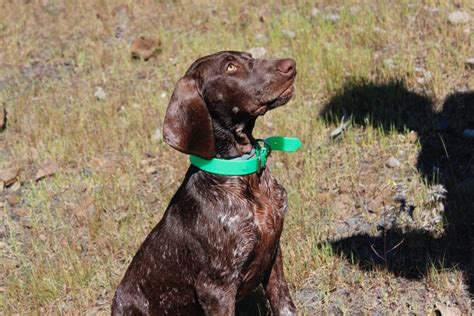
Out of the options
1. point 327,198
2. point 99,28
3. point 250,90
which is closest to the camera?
point 250,90

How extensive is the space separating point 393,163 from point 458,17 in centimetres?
256

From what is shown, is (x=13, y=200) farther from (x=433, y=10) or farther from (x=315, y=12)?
(x=433, y=10)

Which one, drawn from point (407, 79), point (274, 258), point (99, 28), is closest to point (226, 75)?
point (274, 258)

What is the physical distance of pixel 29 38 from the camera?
1002 cm

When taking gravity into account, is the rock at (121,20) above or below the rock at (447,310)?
above

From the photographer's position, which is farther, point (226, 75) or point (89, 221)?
point (89, 221)

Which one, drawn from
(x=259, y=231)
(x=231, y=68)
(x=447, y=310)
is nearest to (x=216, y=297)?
(x=259, y=231)

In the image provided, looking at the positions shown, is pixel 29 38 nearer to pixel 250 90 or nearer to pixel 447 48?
pixel 447 48

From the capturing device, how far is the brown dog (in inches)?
155

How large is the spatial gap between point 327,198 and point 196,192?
2.07 m

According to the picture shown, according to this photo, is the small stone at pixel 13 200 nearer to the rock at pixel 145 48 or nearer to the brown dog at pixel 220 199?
the rock at pixel 145 48

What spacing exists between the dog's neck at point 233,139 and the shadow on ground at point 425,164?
1.49 m

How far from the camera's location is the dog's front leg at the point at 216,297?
4027mm

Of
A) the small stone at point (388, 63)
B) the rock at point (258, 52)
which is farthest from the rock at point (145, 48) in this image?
the small stone at point (388, 63)
